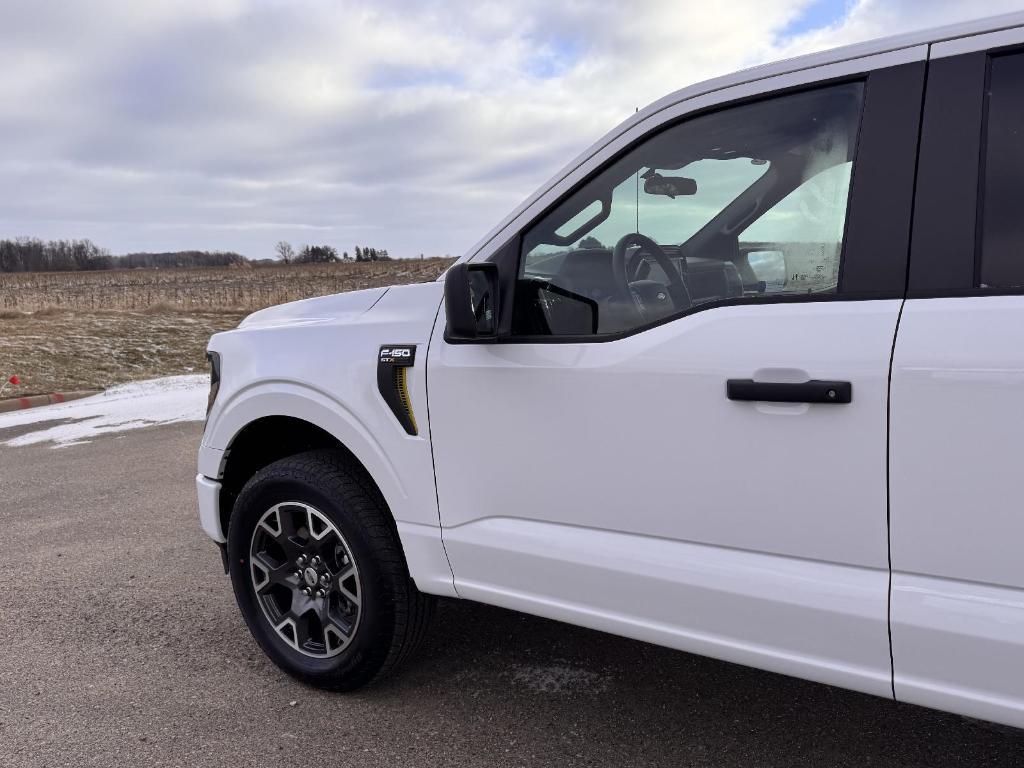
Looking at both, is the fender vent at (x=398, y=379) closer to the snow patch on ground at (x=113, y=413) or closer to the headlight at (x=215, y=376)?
the headlight at (x=215, y=376)

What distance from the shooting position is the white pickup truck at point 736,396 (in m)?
1.78

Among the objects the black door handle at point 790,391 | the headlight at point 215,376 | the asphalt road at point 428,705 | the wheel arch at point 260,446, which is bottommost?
the asphalt road at point 428,705

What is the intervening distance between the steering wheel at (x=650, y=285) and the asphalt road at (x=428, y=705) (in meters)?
1.13

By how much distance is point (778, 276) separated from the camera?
210cm

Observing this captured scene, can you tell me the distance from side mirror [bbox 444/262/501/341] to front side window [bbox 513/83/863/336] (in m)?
0.08

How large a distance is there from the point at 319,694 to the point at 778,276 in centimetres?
216

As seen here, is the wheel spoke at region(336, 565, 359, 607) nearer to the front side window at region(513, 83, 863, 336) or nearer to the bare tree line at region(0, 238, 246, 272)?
the front side window at region(513, 83, 863, 336)

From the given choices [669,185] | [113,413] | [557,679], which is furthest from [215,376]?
[113,413]

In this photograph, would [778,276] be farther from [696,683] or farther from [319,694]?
[319,694]

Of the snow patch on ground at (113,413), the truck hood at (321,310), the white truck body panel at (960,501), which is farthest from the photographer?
the snow patch on ground at (113,413)

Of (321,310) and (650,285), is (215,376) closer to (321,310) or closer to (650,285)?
(321,310)

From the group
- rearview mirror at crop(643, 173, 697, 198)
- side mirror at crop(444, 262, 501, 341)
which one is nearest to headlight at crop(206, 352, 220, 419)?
side mirror at crop(444, 262, 501, 341)

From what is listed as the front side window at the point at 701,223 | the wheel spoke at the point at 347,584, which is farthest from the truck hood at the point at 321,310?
the wheel spoke at the point at 347,584

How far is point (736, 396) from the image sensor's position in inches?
77.5
